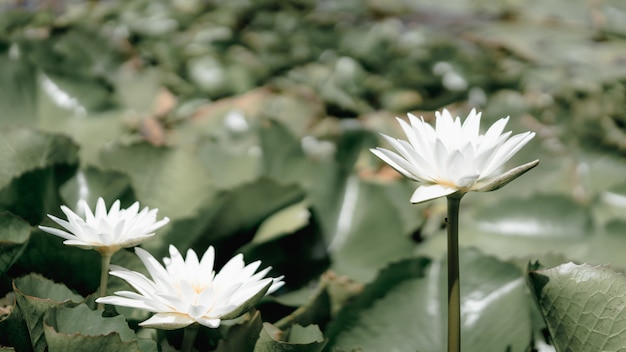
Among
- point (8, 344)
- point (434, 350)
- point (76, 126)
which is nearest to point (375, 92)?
point (76, 126)

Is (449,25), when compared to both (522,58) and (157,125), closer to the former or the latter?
(522,58)

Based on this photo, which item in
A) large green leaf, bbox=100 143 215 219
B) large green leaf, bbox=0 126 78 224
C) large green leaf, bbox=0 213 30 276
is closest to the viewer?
large green leaf, bbox=0 213 30 276

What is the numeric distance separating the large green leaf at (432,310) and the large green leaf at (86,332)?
20 centimetres

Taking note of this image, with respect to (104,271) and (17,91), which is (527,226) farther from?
(17,91)

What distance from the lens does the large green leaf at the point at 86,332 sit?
42 cm

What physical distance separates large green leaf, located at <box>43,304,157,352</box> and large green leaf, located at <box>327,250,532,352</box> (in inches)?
8.1

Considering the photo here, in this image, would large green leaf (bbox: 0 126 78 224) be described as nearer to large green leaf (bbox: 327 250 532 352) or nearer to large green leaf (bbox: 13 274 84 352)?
large green leaf (bbox: 13 274 84 352)

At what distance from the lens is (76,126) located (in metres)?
1.04

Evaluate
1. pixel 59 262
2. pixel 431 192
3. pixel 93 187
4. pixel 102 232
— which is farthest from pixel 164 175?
pixel 431 192

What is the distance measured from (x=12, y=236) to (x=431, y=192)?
1.16ft

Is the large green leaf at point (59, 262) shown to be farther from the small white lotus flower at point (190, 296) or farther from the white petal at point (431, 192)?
the white petal at point (431, 192)

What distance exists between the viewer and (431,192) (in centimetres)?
43

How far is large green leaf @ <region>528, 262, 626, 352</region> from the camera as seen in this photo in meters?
0.50

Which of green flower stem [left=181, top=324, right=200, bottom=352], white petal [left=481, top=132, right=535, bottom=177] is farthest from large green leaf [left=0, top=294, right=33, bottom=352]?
white petal [left=481, top=132, right=535, bottom=177]
